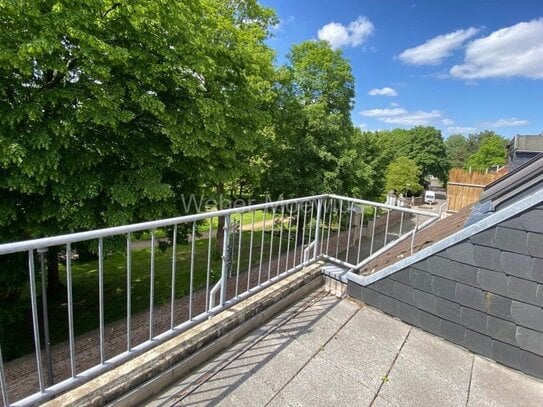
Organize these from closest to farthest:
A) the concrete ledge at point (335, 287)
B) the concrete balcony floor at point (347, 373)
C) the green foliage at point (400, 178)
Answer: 1. the concrete balcony floor at point (347, 373)
2. the concrete ledge at point (335, 287)
3. the green foliage at point (400, 178)

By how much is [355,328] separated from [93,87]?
172 inches

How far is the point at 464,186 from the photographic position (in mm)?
13156

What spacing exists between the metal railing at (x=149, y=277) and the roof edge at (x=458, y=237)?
0.38 metres

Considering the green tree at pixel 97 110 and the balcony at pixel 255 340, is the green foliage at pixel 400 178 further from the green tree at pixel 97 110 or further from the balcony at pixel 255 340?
the balcony at pixel 255 340

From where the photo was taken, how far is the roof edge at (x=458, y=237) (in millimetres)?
1772

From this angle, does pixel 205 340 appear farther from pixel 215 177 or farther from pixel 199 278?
pixel 199 278

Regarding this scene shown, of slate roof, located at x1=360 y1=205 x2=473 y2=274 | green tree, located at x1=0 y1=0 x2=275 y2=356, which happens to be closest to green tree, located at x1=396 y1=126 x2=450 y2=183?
green tree, located at x1=0 y1=0 x2=275 y2=356

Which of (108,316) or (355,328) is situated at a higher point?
(355,328)

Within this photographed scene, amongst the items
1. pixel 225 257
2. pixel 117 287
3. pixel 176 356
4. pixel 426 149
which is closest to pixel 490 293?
pixel 225 257

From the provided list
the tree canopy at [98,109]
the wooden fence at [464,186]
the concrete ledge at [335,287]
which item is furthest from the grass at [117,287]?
the wooden fence at [464,186]

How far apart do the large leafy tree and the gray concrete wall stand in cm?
782

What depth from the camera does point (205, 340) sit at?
6.18 feet

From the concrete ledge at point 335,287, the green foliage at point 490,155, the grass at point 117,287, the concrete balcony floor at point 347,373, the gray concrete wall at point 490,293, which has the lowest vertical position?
the grass at point 117,287

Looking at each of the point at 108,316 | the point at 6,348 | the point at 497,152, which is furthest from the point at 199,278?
the point at 497,152
